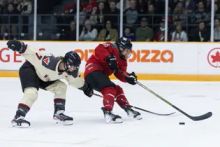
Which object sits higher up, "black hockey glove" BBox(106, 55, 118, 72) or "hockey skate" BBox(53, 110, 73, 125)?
"black hockey glove" BBox(106, 55, 118, 72)

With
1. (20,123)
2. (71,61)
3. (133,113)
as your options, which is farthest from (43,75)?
(133,113)

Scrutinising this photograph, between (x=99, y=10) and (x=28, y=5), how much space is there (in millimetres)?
1581

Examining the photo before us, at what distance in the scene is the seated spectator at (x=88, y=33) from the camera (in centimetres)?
1302

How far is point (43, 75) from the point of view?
5.87m

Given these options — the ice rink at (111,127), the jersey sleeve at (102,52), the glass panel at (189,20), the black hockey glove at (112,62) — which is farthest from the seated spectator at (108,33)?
the black hockey glove at (112,62)

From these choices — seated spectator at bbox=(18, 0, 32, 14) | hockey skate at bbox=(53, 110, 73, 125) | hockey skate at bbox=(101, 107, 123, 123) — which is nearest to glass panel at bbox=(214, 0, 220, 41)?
seated spectator at bbox=(18, 0, 32, 14)

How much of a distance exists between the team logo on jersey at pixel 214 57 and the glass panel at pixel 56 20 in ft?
9.78

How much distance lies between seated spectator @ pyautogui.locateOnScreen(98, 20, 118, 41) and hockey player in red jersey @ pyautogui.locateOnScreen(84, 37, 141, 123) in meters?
6.42

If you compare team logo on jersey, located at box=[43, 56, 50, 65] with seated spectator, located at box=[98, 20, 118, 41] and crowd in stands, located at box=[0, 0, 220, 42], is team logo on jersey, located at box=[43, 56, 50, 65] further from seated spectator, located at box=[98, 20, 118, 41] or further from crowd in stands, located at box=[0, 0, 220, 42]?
seated spectator, located at box=[98, 20, 118, 41]

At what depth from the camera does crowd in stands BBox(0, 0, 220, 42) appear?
41.5 feet

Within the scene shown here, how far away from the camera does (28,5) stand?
44.9ft

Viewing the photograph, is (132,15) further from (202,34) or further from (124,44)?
(124,44)

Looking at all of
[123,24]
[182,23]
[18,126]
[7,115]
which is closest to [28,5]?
[123,24]

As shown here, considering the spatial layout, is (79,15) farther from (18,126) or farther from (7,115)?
(18,126)
